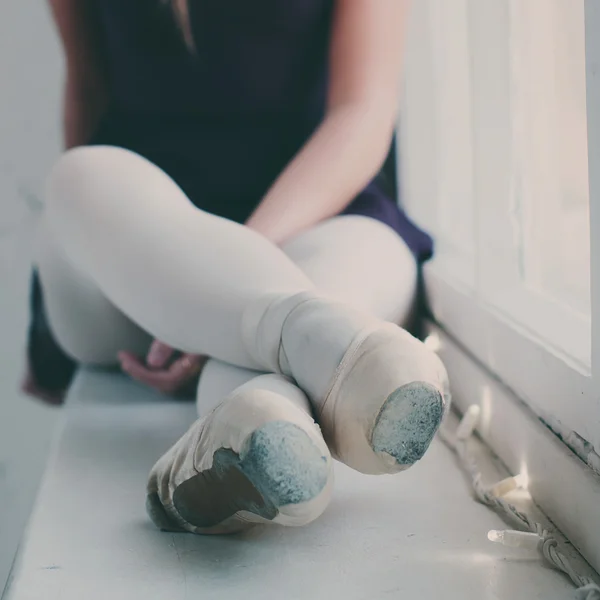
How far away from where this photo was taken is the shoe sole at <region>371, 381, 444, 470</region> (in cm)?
45

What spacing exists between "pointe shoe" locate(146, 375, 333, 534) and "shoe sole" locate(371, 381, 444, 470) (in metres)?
0.03

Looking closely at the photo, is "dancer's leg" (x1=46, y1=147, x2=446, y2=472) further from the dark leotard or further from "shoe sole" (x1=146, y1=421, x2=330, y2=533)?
the dark leotard

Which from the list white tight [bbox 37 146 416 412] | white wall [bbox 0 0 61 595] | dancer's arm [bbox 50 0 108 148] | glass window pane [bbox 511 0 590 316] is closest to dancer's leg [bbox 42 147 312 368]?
white tight [bbox 37 146 416 412]

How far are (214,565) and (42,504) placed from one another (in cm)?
17

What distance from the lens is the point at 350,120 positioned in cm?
93

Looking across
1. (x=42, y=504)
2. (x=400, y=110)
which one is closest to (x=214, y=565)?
(x=42, y=504)

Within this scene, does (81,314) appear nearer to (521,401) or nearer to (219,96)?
(219,96)

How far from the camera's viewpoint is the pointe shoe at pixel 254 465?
0.42 m

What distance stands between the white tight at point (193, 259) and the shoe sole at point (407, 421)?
0.15 m

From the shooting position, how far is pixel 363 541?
54 cm

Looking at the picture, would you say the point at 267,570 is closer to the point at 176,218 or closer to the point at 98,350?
the point at 176,218

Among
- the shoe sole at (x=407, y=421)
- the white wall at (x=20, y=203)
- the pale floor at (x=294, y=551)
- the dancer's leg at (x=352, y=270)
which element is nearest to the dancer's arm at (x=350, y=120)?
the dancer's leg at (x=352, y=270)

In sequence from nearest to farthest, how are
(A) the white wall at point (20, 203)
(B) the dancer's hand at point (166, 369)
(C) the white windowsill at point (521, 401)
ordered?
(C) the white windowsill at point (521, 401)
(B) the dancer's hand at point (166, 369)
(A) the white wall at point (20, 203)

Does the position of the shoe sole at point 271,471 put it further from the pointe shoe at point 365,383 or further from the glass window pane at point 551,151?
the glass window pane at point 551,151
